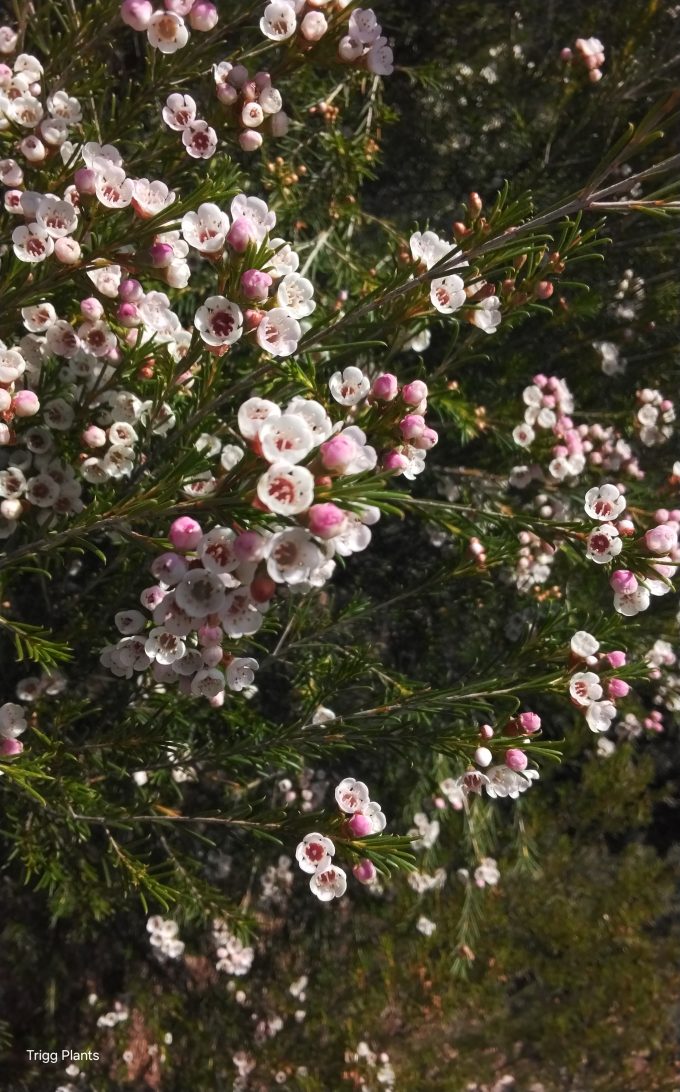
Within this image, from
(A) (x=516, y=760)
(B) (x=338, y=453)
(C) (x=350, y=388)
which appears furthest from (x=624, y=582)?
(B) (x=338, y=453)

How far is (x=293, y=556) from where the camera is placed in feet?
3.26

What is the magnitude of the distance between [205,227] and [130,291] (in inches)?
9.7

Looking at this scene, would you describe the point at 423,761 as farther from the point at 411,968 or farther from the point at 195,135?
the point at 195,135

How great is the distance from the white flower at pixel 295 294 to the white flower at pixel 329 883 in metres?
1.11

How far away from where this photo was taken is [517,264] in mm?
1478

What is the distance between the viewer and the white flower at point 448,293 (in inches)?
54.9

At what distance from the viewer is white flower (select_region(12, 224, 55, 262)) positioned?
1.37m

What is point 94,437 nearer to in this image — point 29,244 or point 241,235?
point 29,244

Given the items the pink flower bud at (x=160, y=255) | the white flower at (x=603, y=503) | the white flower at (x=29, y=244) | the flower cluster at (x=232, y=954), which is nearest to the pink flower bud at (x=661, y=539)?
the white flower at (x=603, y=503)

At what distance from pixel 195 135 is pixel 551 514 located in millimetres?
1733

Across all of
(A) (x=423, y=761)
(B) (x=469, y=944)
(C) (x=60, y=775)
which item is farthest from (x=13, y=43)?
(B) (x=469, y=944)

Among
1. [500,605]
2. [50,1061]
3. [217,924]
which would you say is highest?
[500,605]

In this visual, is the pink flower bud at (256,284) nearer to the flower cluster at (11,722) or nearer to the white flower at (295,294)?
the white flower at (295,294)

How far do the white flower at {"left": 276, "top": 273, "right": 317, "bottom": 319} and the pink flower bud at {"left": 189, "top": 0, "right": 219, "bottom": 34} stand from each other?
2.26 ft
